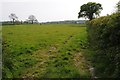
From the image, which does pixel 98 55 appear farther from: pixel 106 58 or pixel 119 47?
pixel 119 47

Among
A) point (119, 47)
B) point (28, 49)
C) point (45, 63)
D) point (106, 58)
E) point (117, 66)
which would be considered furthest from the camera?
point (28, 49)

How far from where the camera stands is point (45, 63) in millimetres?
15516

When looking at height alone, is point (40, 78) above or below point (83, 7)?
below

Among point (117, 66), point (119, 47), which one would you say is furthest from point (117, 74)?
point (119, 47)

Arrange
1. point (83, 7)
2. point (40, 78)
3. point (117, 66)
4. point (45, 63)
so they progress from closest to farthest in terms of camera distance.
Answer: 1. point (117, 66)
2. point (40, 78)
3. point (45, 63)
4. point (83, 7)

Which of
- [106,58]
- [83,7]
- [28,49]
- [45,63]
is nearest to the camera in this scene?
[106,58]

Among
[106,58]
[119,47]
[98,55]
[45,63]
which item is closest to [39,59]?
[45,63]

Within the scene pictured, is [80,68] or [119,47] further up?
[119,47]

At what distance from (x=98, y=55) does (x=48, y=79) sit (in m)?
4.58

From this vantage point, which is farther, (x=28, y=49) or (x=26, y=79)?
(x=28, y=49)

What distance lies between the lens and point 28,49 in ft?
68.9

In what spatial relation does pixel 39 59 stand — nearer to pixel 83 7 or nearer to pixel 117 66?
pixel 117 66

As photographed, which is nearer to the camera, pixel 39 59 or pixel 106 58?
pixel 106 58

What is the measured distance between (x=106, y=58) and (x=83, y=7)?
89.0 metres
